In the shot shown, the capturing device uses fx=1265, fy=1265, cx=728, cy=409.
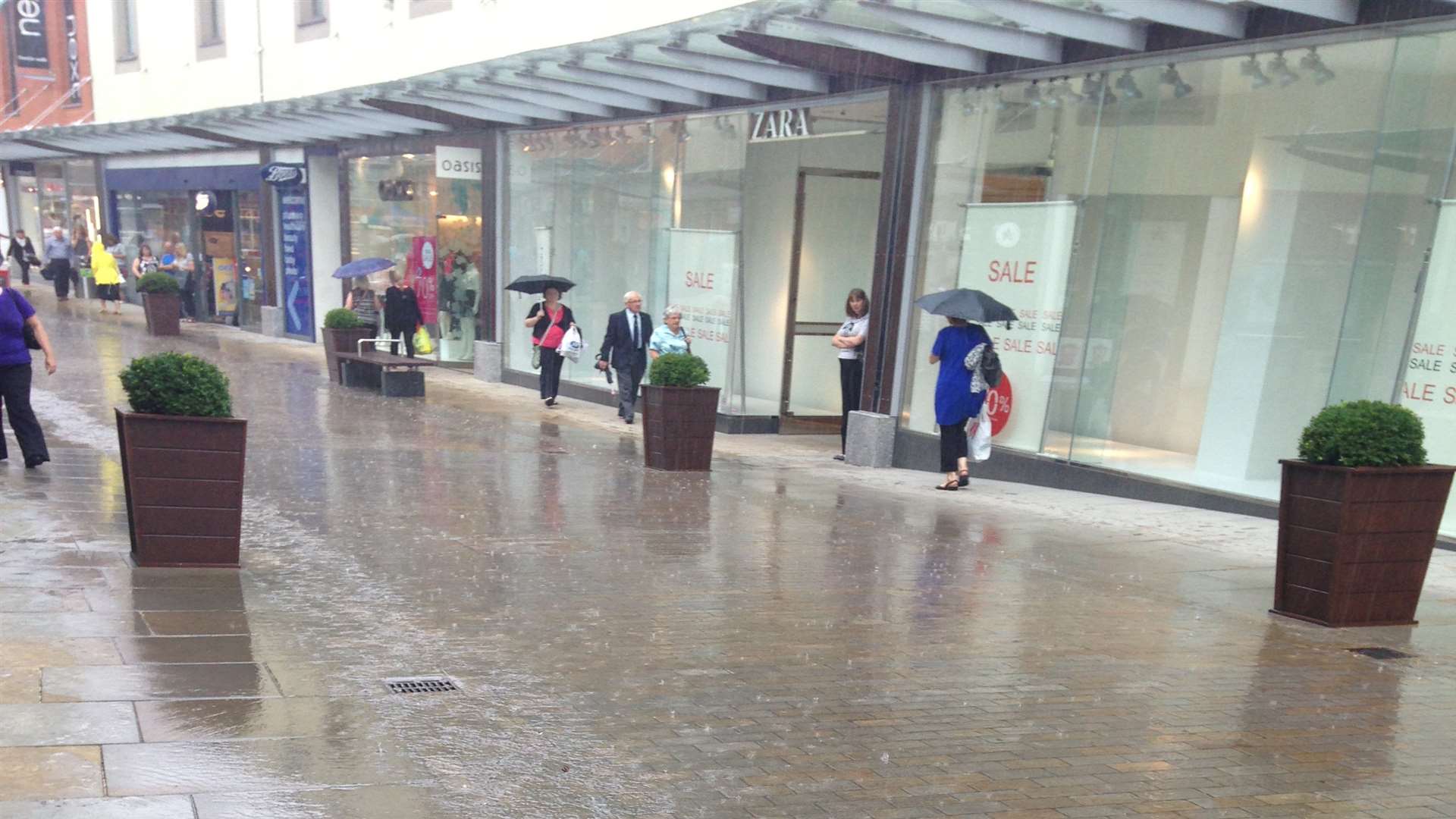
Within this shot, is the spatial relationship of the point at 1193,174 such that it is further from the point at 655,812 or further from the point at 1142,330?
the point at 655,812

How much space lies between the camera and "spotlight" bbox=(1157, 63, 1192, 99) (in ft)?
37.4

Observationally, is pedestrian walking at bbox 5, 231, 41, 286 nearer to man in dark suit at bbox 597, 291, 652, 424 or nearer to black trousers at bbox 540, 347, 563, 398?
black trousers at bbox 540, 347, 563, 398

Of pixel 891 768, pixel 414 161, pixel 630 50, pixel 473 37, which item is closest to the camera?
pixel 891 768

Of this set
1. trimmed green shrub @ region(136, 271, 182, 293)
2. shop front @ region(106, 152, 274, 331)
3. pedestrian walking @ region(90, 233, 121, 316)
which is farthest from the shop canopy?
pedestrian walking @ region(90, 233, 121, 316)

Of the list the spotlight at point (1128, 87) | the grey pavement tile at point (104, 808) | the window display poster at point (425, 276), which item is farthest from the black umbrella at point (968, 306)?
the window display poster at point (425, 276)

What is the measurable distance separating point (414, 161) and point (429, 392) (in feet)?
19.6

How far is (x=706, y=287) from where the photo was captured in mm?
17031

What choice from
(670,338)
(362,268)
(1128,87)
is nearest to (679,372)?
(670,338)

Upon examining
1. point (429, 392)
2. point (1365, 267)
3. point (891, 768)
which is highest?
point (1365, 267)

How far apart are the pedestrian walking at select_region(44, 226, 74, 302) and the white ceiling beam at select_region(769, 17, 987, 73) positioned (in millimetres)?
27673

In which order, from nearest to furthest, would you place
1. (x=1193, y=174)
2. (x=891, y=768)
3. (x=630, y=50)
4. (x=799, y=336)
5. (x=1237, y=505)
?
(x=891, y=768), (x=1237, y=505), (x=1193, y=174), (x=630, y=50), (x=799, y=336)

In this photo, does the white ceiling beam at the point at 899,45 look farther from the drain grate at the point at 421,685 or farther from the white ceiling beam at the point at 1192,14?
the drain grate at the point at 421,685

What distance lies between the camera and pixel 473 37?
20.3 metres

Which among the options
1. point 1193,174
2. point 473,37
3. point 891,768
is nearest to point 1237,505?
point 1193,174
